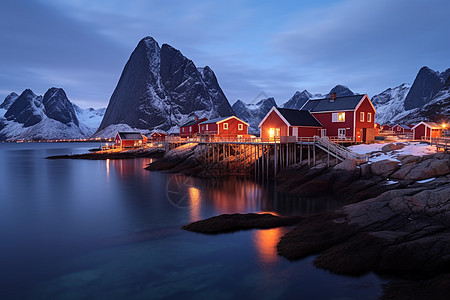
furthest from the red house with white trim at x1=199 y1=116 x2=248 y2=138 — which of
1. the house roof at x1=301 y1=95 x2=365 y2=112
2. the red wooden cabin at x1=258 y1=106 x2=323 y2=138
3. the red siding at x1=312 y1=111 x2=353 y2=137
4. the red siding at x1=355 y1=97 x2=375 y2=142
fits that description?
the red siding at x1=355 y1=97 x2=375 y2=142

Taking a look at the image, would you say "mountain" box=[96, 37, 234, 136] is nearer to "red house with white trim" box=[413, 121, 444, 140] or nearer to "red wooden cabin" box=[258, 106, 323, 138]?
"red wooden cabin" box=[258, 106, 323, 138]

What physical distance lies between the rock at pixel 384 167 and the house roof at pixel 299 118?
1429 centimetres

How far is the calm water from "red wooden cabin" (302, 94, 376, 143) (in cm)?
1835

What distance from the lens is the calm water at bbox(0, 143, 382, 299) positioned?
35.9 ft

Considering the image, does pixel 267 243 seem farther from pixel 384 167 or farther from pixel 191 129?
pixel 191 129

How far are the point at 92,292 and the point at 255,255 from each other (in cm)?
733

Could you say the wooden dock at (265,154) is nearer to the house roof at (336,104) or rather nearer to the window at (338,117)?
the window at (338,117)

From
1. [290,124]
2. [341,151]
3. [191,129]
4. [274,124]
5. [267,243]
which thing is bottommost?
[267,243]

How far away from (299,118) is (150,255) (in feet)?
102

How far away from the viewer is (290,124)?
37812 mm

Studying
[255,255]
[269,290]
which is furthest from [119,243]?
[269,290]

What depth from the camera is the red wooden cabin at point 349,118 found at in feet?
125

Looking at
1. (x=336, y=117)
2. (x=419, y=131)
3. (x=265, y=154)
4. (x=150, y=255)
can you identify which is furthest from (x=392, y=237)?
(x=419, y=131)

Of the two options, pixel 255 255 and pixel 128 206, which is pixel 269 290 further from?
pixel 128 206
